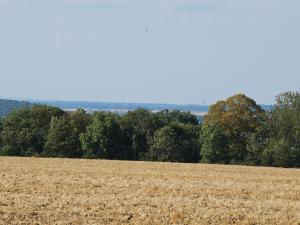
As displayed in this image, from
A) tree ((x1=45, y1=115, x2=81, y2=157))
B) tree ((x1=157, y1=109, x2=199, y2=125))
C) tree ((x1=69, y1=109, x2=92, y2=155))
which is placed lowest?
tree ((x1=45, y1=115, x2=81, y2=157))

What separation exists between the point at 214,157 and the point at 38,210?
2047 inches

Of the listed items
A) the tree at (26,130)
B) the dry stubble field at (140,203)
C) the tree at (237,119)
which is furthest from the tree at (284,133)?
the dry stubble field at (140,203)

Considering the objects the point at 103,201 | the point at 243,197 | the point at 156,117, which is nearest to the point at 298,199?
the point at 243,197

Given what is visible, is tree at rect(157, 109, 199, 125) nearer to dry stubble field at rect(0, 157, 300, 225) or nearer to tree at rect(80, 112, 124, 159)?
tree at rect(80, 112, 124, 159)

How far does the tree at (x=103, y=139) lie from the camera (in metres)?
71.4

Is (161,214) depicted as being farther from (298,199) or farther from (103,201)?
(298,199)

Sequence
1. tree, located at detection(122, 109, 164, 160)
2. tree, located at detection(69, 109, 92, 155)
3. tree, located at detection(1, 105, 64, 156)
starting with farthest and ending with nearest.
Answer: tree, located at detection(1, 105, 64, 156)
tree, located at detection(122, 109, 164, 160)
tree, located at detection(69, 109, 92, 155)

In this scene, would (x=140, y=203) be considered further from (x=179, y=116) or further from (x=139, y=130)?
(x=179, y=116)

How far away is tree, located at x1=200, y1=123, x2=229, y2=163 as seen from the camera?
69.7 m

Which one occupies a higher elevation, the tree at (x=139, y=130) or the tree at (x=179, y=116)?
the tree at (x=179, y=116)

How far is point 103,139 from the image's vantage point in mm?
71938

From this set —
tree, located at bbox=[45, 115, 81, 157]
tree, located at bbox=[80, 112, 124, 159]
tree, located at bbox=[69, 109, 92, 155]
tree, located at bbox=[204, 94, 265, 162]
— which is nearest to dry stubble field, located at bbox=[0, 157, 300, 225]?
tree, located at bbox=[204, 94, 265, 162]

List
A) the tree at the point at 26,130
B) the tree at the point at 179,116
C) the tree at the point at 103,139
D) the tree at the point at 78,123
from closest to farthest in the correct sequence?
the tree at the point at 103,139 < the tree at the point at 78,123 < the tree at the point at 26,130 < the tree at the point at 179,116

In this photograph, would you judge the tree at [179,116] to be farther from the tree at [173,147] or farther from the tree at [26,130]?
the tree at [26,130]
